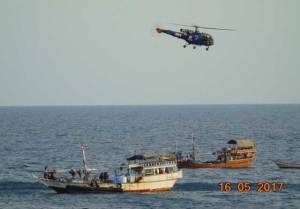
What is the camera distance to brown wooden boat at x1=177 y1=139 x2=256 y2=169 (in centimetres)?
12538

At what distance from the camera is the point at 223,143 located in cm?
18700

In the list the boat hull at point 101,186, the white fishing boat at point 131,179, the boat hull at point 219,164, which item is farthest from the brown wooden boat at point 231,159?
the boat hull at point 101,186

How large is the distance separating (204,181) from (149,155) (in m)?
12.0

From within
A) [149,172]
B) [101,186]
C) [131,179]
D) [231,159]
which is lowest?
[101,186]

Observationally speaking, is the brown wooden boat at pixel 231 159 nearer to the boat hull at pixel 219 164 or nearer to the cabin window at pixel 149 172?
the boat hull at pixel 219 164

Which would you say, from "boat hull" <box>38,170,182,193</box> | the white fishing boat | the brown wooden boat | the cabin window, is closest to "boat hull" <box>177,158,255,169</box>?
the brown wooden boat

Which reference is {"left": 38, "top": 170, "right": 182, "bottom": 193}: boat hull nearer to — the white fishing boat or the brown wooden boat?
the white fishing boat

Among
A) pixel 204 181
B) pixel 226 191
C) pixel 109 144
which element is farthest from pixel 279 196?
pixel 109 144

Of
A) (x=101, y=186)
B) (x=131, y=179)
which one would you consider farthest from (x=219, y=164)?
(x=101, y=186)

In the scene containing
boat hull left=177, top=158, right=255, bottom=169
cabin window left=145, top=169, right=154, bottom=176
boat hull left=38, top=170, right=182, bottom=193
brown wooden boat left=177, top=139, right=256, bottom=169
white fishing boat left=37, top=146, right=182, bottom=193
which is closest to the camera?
boat hull left=38, top=170, right=182, bottom=193

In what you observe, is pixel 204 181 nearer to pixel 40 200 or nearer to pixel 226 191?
pixel 226 191

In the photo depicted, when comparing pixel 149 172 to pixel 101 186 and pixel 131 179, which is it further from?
pixel 101 186

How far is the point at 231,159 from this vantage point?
128 meters

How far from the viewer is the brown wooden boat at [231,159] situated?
125375 mm
